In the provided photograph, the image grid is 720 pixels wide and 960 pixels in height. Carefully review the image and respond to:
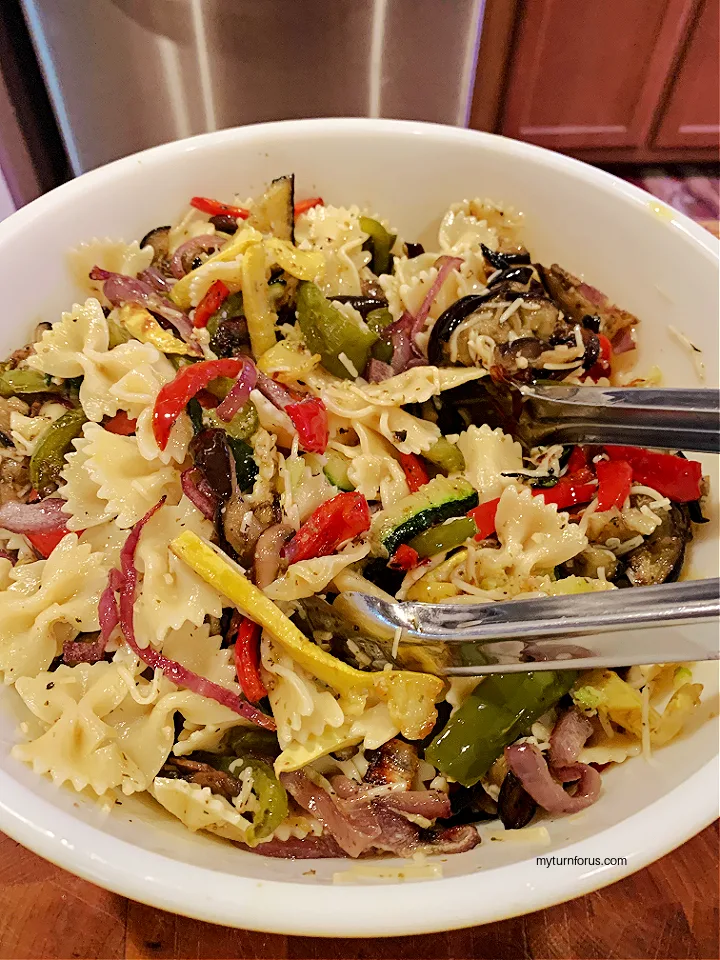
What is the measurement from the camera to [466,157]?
2408 mm

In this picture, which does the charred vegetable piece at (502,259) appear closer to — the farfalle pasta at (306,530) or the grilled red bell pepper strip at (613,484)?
the farfalle pasta at (306,530)

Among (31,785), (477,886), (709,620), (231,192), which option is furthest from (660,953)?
(231,192)

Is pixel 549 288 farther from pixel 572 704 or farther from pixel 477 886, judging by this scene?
pixel 477 886

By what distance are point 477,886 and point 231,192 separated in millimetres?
2189

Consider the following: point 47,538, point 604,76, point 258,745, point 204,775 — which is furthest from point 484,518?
point 604,76

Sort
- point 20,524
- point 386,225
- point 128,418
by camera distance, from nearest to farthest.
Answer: point 20,524 → point 128,418 → point 386,225

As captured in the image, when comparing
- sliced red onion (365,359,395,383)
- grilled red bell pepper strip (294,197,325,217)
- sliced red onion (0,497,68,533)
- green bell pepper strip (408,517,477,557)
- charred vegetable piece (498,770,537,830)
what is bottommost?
charred vegetable piece (498,770,537,830)

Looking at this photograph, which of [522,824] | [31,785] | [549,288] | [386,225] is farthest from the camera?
[386,225]

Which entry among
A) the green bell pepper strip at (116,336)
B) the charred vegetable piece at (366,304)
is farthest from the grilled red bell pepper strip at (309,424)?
the green bell pepper strip at (116,336)

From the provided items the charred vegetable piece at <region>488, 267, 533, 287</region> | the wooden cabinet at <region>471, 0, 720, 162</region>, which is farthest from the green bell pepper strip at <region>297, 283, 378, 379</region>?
the wooden cabinet at <region>471, 0, 720, 162</region>

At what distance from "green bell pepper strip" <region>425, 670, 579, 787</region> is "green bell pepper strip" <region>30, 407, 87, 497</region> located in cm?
122

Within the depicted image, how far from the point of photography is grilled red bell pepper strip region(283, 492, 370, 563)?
1.68 metres

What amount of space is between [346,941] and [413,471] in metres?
1.15

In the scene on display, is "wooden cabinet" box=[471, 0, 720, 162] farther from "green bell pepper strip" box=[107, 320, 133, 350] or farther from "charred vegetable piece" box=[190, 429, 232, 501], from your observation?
"charred vegetable piece" box=[190, 429, 232, 501]
